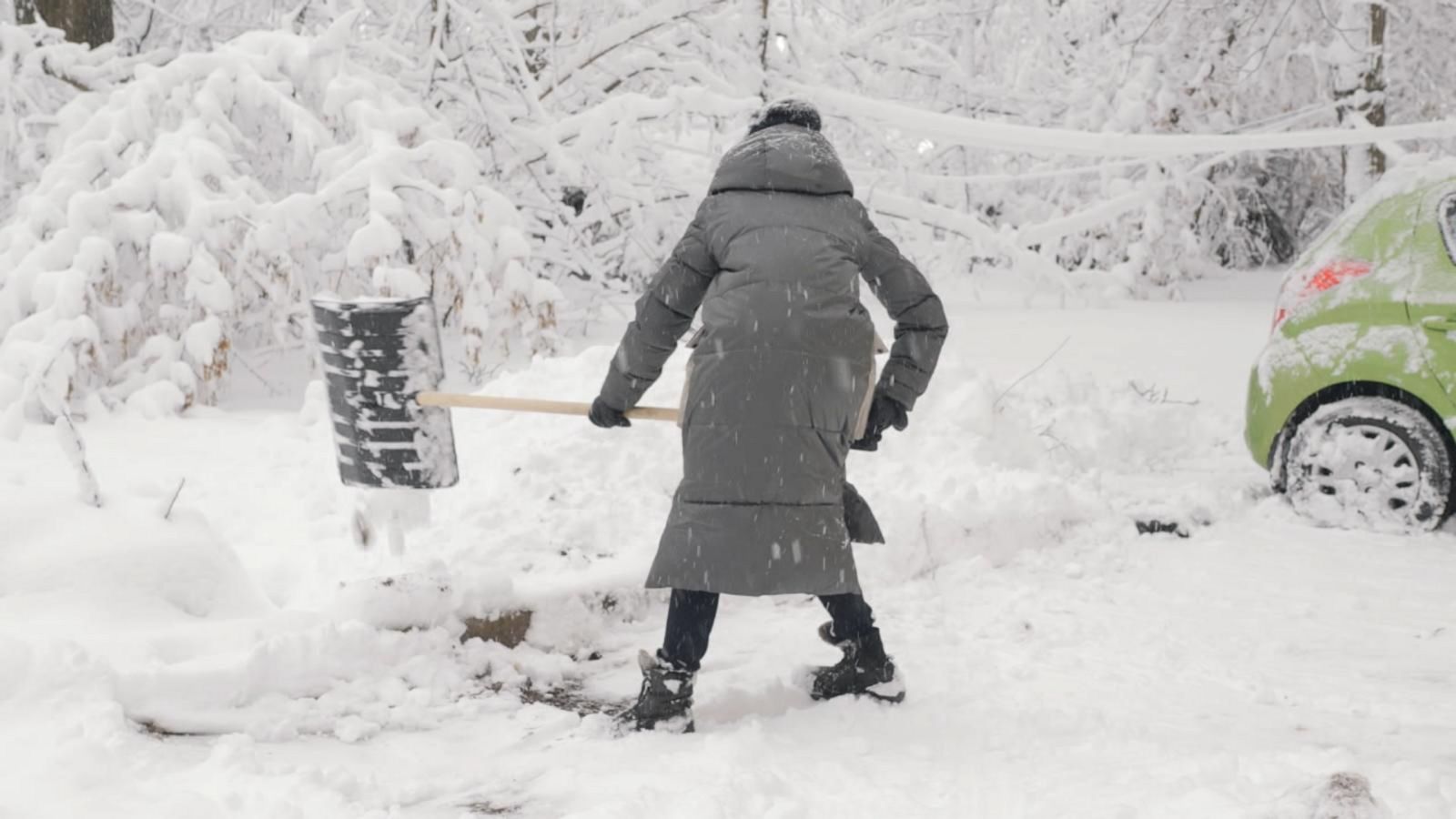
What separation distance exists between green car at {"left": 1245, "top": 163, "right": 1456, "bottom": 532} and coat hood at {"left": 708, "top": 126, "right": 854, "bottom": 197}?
3389mm

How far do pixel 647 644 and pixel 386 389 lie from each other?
129cm

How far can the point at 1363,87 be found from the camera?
13.0 metres

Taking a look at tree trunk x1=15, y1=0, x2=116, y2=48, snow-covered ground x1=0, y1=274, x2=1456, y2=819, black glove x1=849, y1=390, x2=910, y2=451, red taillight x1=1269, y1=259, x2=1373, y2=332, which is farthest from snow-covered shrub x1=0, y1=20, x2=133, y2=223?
red taillight x1=1269, y1=259, x2=1373, y2=332

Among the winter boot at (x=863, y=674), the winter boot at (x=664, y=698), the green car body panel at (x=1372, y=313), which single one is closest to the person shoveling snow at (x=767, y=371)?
Answer: the winter boot at (x=664, y=698)

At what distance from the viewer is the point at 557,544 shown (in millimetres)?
5230

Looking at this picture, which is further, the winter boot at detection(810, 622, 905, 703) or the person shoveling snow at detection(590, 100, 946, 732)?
the winter boot at detection(810, 622, 905, 703)

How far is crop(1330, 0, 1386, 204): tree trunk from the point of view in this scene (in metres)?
12.9

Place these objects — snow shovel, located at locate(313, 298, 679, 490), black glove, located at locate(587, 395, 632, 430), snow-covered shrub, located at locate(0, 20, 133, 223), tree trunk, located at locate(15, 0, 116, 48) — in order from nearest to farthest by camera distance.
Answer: black glove, located at locate(587, 395, 632, 430) < snow shovel, located at locate(313, 298, 679, 490) < snow-covered shrub, located at locate(0, 20, 133, 223) < tree trunk, located at locate(15, 0, 116, 48)

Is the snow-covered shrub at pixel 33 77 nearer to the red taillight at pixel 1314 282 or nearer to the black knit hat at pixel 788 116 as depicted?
the black knit hat at pixel 788 116

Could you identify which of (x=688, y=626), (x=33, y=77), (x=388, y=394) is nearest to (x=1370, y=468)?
(x=688, y=626)

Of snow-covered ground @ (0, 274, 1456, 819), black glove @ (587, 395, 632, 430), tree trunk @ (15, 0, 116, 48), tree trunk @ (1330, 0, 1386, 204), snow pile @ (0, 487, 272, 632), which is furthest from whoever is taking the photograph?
tree trunk @ (1330, 0, 1386, 204)

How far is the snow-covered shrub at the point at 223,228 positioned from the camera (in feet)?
22.6

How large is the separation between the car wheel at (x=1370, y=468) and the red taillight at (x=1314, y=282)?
51 cm

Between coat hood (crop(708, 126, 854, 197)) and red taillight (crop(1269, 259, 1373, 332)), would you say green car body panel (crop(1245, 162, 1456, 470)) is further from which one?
coat hood (crop(708, 126, 854, 197))
